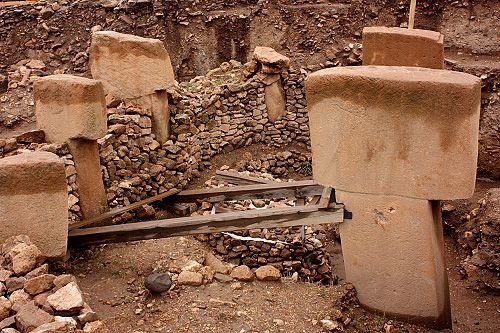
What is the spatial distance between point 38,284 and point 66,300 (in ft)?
1.17

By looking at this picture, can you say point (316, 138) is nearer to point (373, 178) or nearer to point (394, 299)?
point (373, 178)

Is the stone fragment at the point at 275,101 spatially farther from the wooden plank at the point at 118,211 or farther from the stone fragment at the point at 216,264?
the stone fragment at the point at 216,264

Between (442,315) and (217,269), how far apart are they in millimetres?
1939

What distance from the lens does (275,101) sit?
29.2 feet

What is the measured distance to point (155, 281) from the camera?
4.30 meters

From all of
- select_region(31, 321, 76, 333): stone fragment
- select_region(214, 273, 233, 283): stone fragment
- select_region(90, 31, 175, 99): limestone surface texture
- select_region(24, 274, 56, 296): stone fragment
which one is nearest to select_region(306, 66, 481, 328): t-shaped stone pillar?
select_region(214, 273, 233, 283): stone fragment

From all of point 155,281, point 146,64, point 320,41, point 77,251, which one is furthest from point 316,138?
point 320,41

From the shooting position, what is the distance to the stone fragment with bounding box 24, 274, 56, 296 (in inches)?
130

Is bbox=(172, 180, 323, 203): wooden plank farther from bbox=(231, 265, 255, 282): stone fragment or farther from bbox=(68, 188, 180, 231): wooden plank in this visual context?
bbox=(231, 265, 255, 282): stone fragment

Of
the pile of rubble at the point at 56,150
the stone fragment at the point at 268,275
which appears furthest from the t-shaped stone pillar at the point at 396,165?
the pile of rubble at the point at 56,150

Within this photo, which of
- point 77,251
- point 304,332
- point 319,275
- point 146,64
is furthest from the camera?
point 146,64

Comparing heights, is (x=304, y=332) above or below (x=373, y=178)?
below

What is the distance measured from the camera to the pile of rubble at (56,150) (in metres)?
5.25

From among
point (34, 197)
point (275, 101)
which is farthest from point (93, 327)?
point (275, 101)
